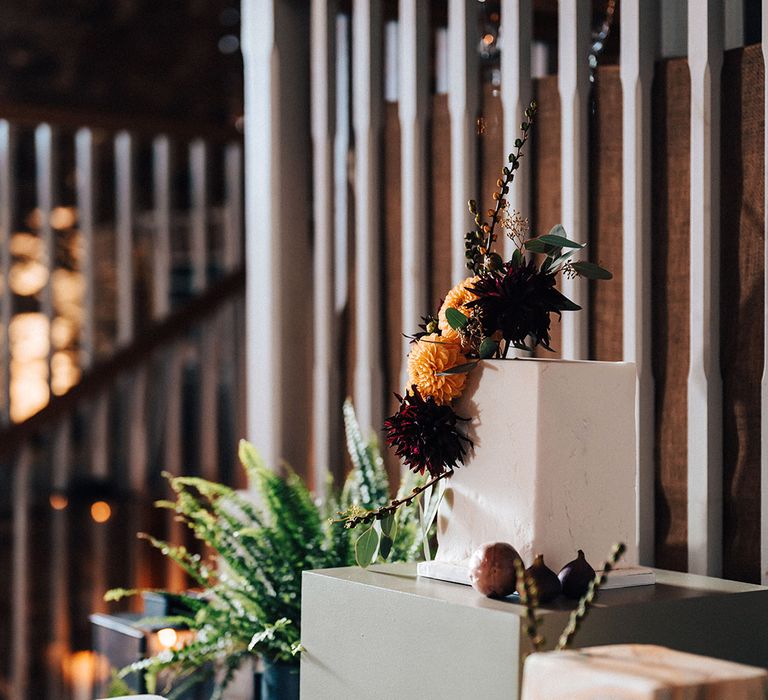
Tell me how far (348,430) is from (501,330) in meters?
0.68

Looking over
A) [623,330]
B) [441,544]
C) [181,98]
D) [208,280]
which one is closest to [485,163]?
[623,330]

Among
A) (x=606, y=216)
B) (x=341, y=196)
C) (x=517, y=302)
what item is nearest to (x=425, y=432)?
(x=517, y=302)

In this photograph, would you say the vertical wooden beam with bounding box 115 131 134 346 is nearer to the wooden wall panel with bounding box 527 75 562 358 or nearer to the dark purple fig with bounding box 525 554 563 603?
the wooden wall panel with bounding box 527 75 562 358

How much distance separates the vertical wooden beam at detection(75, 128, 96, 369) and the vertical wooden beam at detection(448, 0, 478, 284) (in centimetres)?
205

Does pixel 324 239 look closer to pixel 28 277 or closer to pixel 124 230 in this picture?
pixel 124 230

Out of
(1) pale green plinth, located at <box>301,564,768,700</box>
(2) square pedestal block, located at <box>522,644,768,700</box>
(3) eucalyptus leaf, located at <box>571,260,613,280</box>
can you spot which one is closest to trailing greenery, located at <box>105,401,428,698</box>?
(1) pale green plinth, located at <box>301,564,768,700</box>

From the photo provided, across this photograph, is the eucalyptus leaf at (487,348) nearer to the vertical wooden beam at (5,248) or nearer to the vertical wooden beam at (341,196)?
the vertical wooden beam at (341,196)

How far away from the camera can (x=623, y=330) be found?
6.15ft

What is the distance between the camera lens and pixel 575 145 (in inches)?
75.4

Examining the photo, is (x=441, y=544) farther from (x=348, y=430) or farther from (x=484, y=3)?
(x=484, y=3)

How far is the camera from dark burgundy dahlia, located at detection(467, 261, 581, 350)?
1465 millimetres

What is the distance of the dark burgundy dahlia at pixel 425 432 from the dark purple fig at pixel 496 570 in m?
0.15

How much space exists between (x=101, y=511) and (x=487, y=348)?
268cm

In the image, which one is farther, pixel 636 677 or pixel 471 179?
pixel 471 179
